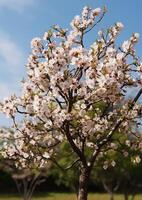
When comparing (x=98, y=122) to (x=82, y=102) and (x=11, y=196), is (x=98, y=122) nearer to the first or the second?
(x=82, y=102)

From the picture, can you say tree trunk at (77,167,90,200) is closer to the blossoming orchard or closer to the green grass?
the blossoming orchard

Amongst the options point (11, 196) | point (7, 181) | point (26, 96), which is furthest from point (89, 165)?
point (7, 181)

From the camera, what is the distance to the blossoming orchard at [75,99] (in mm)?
10617

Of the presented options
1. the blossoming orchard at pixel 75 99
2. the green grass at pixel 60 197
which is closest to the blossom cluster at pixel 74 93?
the blossoming orchard at pixel 75 99

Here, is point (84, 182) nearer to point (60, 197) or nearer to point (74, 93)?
point (74, 93)

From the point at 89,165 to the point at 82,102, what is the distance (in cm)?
138

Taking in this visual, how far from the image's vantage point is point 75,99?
11.1m

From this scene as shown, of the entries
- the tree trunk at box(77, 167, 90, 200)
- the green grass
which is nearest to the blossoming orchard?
the tree trunk at box(77, 167, 90, 200)

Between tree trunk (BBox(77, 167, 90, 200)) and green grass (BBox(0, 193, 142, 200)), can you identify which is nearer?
tree trunk (BBox(77, 167, 90, 200))

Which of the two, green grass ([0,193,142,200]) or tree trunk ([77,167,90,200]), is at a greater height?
green grass ([0,193,142,200])

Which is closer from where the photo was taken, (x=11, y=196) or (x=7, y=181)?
(x=11, y=196)

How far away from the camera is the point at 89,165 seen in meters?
11.5

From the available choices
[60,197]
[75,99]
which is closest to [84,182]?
[75,99]

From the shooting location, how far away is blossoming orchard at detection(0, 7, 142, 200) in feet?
34.8
